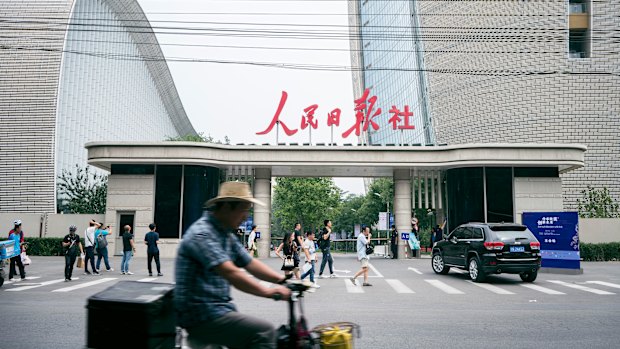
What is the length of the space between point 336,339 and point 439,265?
15546mm

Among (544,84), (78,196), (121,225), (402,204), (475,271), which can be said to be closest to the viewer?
(475,271)

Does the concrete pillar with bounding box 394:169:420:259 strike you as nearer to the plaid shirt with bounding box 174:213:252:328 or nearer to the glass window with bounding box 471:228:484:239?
the glass window with bounding box 471:228:484:239

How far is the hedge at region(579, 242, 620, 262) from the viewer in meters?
24.1

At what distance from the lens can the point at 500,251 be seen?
1423 centimetres

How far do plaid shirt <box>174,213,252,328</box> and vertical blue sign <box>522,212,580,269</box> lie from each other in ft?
59.2

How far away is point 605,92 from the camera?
127 feet

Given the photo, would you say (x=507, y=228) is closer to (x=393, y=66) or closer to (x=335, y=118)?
(x=335, y=118)

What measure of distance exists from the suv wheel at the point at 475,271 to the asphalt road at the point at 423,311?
12.0 inches

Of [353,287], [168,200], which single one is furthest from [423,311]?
[168,200]

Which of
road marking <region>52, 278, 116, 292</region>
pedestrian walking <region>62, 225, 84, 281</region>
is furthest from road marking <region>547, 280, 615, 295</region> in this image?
pedestrian walking <region>62, 225, 84, 281</region>

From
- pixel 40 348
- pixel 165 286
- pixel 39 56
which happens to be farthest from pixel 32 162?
pixel 165 286

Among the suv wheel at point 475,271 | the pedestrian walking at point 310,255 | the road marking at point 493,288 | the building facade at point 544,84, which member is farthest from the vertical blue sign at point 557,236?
the building facade at point 544,84

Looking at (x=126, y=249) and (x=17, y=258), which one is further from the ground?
(x=126, y=249)

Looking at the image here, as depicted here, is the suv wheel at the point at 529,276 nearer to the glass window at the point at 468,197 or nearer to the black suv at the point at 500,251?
the black suv at the point at 500,251
